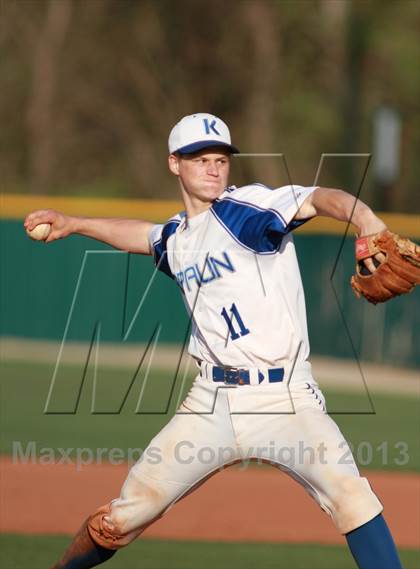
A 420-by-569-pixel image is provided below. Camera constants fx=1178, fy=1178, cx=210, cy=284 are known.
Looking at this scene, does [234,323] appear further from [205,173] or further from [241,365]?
[205,173]

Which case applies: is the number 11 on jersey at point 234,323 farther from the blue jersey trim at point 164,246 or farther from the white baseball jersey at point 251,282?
the blue jersey trim at point 164,246

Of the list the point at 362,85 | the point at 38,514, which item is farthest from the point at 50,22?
the point at 38,514

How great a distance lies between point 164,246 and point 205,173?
0.37 m

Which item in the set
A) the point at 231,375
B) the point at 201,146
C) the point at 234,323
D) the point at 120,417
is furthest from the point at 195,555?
the point at 120,417

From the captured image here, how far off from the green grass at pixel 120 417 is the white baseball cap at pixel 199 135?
3.95 meters

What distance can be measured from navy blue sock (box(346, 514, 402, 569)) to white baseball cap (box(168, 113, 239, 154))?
4.73 ft

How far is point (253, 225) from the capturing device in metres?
4.11

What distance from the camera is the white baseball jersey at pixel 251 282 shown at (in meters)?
4.13

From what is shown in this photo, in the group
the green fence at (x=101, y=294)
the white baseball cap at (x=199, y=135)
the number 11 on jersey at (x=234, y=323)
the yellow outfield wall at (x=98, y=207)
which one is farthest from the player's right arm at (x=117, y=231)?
the yellow outfield wall at (x=98, y=207)

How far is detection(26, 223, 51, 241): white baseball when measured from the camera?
15.0ft

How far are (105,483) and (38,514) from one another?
0.62 metres

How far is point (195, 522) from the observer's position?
6.22 metres

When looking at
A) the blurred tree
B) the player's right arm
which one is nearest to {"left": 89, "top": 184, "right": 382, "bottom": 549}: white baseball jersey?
the player's right arm

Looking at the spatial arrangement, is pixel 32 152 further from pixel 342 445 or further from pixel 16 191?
pixel 342 445
